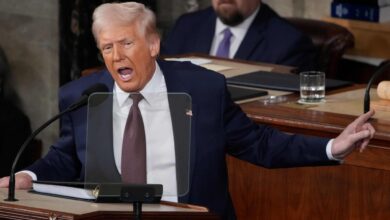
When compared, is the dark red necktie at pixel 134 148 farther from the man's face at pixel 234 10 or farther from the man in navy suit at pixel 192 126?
the man's face at pixel 234 10

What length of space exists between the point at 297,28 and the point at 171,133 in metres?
3.38

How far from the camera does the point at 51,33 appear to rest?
7.77 meters

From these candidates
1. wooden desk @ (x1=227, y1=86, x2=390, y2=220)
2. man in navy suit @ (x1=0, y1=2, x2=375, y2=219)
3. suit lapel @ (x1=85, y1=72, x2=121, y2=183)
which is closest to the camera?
suit lapel @ (x1=85, y1=72, x2=121, y2=183)

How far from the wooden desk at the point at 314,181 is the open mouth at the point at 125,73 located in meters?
0.96

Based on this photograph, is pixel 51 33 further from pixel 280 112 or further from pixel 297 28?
pixel 280 112

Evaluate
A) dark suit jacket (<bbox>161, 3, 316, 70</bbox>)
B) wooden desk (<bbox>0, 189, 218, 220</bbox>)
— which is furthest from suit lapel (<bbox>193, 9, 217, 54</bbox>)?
wooden desk (<bbox>0, 189, 218, 220</bbox>)

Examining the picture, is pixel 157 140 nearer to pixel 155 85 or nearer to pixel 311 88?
pixel 155 85

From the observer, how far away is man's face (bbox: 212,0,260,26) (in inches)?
281

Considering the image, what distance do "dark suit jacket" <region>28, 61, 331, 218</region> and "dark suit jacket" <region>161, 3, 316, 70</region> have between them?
2417mm

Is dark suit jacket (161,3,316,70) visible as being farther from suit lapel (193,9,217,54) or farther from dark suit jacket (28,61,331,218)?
dark suit jacket (28,61,331,218)

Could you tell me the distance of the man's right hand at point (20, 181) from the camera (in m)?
4.10

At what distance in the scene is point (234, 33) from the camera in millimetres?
7203

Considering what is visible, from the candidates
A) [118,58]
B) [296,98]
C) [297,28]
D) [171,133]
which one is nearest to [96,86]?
[118,58]

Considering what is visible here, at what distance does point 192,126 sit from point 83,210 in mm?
845
